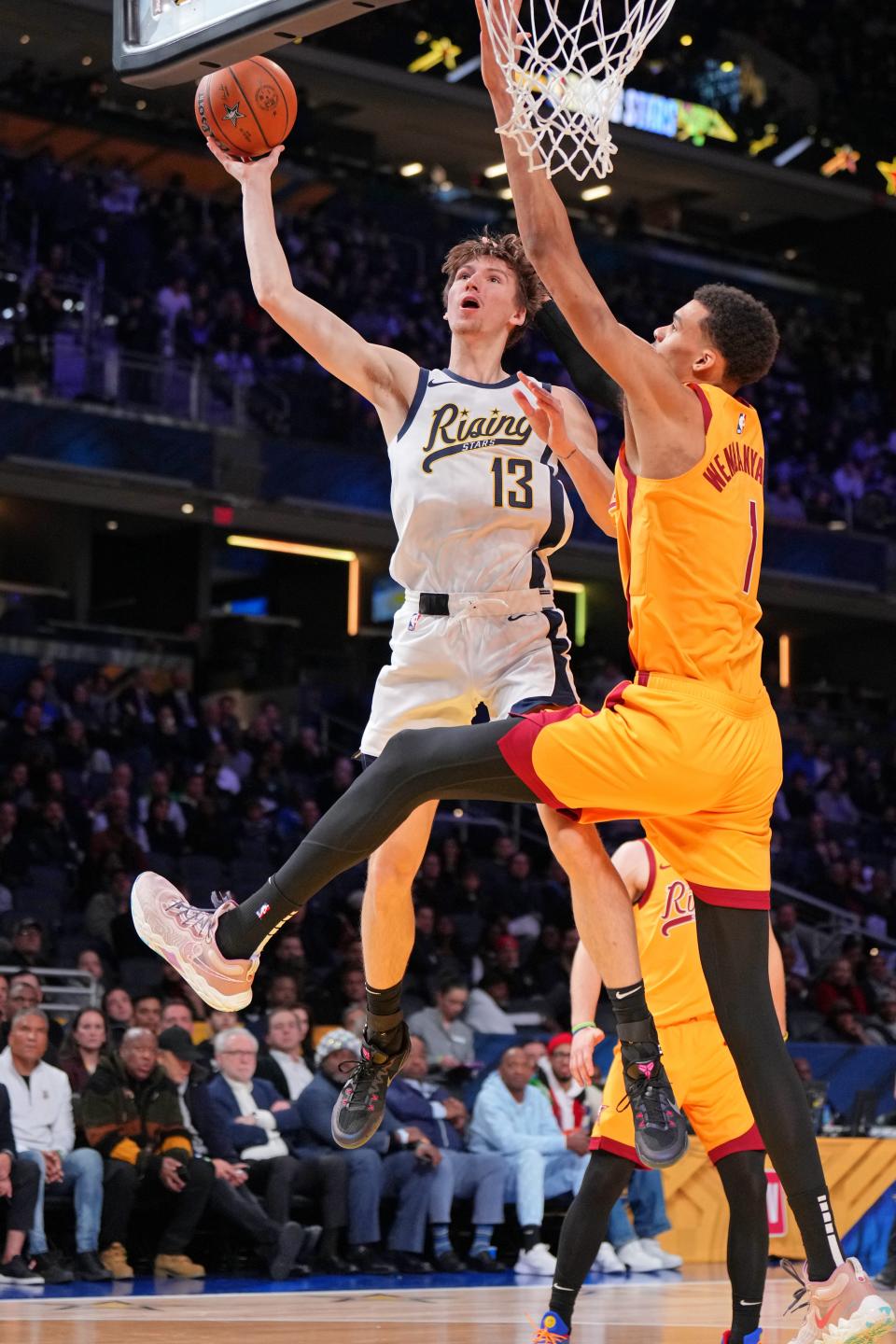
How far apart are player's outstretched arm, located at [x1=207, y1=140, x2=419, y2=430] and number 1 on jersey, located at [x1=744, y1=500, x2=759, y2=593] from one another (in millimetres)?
1448

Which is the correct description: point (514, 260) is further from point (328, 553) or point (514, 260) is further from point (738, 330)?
point (328, 553)

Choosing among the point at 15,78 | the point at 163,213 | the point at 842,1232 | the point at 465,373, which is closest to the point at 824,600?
the point at 163,213

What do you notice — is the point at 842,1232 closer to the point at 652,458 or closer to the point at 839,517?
the point at 652,458

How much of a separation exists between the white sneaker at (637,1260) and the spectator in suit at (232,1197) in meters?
2.21

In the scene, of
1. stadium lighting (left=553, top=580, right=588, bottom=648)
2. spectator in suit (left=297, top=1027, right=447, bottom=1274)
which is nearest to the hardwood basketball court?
spectator in suit (left=297, top=1027, right=447, bottom=1274)

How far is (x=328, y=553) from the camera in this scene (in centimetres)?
2770

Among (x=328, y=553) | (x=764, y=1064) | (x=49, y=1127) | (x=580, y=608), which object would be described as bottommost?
(x=49, y=1127)

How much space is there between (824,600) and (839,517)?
207cm

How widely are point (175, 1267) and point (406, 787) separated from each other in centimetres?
619

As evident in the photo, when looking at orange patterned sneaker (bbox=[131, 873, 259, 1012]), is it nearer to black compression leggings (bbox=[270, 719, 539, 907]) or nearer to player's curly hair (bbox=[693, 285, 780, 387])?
black compression leggings (bbox=[270, 719, 539, 907])

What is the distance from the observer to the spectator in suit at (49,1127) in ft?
32.2

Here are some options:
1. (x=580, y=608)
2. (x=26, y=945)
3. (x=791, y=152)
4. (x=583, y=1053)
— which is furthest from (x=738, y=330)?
(x=791, y=152)

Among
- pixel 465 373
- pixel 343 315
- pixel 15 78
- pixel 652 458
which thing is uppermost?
pixel 15 78

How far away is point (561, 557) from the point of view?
25156mm
